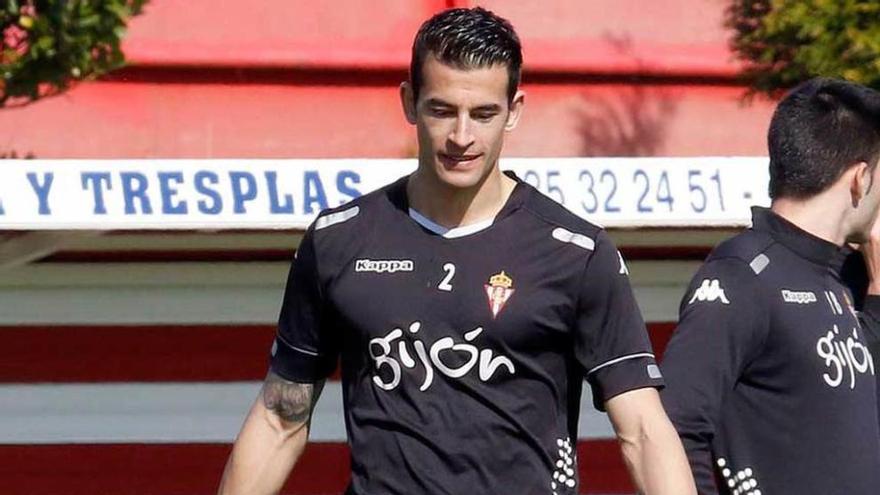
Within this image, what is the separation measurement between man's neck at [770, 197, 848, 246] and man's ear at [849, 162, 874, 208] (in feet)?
0.15

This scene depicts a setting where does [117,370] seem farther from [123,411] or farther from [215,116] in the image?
[215,116]

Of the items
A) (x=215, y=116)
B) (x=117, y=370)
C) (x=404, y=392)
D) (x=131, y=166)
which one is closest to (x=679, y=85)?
(x=215, y=116)

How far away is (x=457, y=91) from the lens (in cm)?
359

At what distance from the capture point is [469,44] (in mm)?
3621

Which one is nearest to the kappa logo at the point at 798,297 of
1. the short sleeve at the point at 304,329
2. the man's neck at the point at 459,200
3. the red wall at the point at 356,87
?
the man's neck at the point at 459,200

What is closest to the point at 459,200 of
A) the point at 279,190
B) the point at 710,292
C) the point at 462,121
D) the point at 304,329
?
Answer: the point at 462,121

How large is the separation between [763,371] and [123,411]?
3.04 meters

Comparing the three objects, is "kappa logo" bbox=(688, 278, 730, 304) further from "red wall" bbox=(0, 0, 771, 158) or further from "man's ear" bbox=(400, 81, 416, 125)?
"red wall" bbox=(0, 0, 771, 158)

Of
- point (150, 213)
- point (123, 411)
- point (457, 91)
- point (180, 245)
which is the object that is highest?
point (457, 91)

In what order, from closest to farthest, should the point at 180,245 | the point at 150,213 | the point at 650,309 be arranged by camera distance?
the point at 150,213 < the point at 180,245 < the point at 650,309

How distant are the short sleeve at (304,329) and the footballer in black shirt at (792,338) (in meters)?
0.63

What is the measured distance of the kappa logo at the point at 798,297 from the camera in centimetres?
384

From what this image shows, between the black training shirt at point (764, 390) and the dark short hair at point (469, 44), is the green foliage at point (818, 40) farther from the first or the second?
the dark short hair at point (469, 44)

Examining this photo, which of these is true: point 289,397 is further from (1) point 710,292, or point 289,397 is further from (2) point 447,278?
(1) point 710,292
